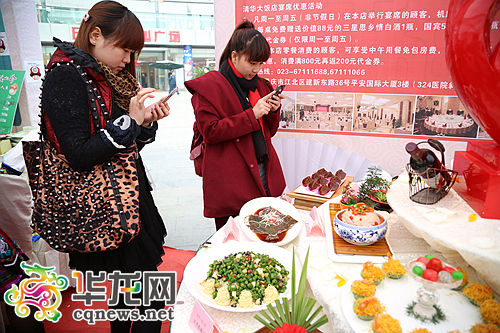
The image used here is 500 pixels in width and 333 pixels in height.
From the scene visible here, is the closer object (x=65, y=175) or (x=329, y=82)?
(x=65, y=175)

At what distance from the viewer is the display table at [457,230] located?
822 millimetres

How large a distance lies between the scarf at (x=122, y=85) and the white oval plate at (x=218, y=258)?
2.35ft

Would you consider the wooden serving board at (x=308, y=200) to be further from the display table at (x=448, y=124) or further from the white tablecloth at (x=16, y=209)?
the white tablecloth at (x=16, y=209)

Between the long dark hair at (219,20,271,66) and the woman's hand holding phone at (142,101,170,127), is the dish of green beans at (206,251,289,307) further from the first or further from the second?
the long dark hair at (219,20,271,66)

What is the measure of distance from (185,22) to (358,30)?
14050 millimetres

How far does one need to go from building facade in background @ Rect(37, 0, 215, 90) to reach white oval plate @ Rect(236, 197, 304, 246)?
11260 millimetres

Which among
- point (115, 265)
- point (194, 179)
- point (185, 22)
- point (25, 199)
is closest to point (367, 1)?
point (115, 265)

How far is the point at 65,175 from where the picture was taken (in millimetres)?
1251

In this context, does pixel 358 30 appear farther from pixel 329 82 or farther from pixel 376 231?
pixel 376 231

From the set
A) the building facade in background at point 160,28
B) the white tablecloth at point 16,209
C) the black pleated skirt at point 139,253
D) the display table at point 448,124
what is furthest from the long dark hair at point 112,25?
the building facade in background at point 160,28

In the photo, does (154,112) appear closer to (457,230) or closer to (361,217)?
(361,217)

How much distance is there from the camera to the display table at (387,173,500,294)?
822mm

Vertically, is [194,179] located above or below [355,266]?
below

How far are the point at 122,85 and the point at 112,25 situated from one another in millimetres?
237
